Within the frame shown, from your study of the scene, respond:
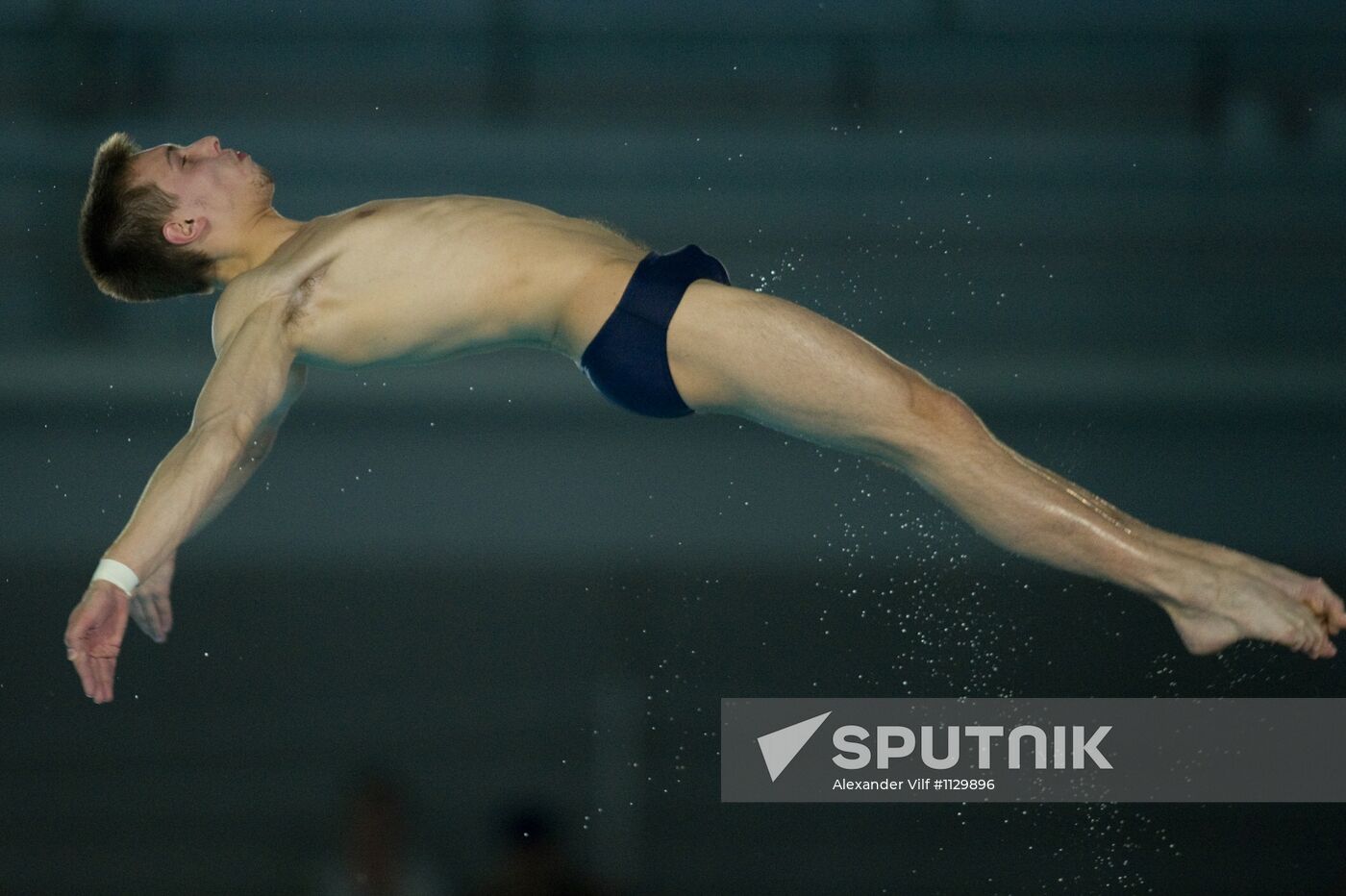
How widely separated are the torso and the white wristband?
22.0 inches

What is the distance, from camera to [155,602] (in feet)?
9.62

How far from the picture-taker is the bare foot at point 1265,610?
2672 millimetres

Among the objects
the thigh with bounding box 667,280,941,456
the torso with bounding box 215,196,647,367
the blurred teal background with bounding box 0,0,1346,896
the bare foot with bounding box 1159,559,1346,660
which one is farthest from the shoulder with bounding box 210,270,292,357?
the blurred teal background with bounding box 0,0,1346,896

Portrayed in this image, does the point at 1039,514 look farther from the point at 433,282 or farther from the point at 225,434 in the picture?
the point at 225,434

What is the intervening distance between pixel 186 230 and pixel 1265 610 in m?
2.08

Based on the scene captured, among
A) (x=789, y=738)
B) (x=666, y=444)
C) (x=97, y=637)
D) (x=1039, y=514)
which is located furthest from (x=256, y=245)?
(x=666, y=444)

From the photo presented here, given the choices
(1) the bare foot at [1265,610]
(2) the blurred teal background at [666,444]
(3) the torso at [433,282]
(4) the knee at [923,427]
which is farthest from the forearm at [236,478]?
(2) the blurred teal background at [666,444]

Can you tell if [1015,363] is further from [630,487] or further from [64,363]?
[64,363]

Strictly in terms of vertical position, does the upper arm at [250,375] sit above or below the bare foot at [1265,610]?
above

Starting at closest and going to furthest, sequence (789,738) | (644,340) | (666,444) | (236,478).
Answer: (644,340), (236,478), (789,738), (666,444)

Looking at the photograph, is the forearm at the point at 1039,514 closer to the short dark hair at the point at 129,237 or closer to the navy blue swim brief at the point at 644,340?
the navy blue swim brief at the point at 644,340

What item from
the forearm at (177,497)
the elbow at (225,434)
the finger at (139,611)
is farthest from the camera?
the finger at (139,611)

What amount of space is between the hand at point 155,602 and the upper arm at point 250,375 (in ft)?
0.91

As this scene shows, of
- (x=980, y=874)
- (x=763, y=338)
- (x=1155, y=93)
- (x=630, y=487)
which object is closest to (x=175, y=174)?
(x=763, y=338)
